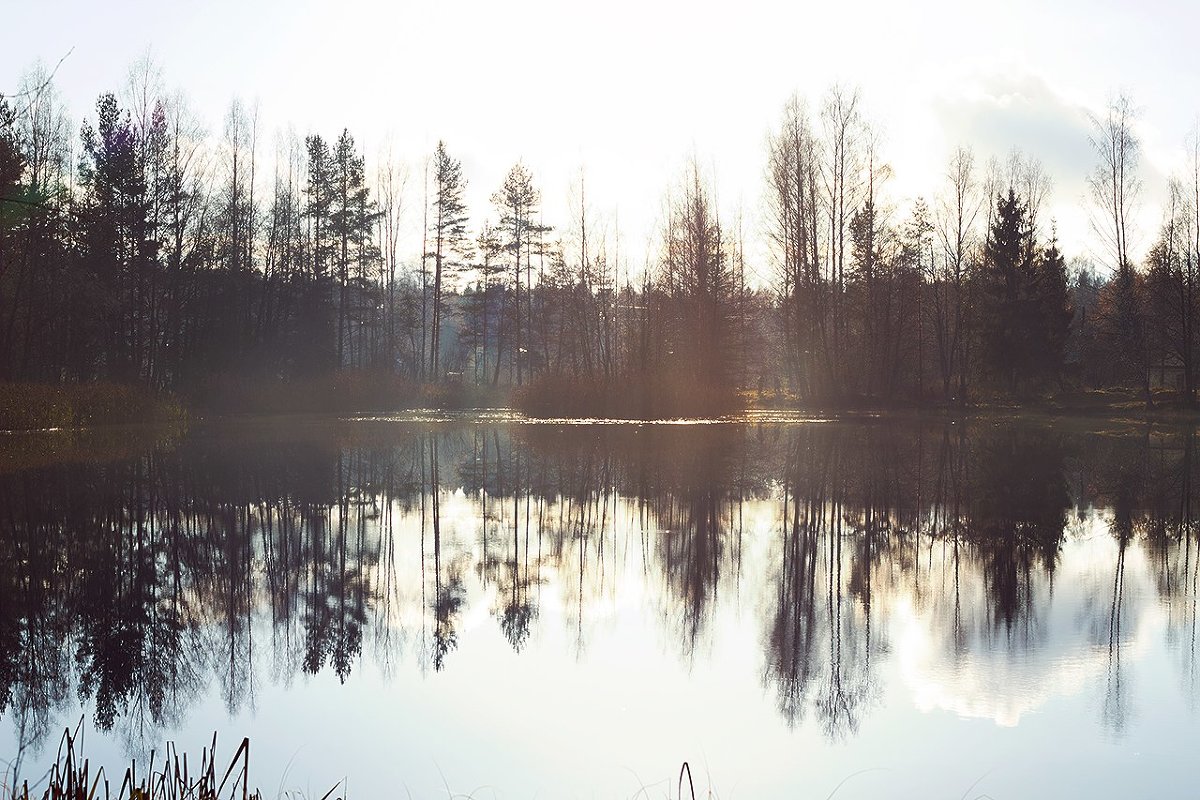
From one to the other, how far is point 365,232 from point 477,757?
5212 centimetres

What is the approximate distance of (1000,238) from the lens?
4659cm

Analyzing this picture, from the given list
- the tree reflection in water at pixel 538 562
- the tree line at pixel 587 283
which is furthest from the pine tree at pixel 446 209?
the tree reflection in water at pixel 538 562

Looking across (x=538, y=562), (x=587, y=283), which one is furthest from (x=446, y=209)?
(x=538, y=562)

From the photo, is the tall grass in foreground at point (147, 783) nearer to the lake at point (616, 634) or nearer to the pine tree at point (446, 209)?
the lake at point (616, 634)

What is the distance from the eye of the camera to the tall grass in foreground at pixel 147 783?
3.38 metres

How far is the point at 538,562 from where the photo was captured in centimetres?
1038

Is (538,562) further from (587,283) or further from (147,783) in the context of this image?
(587,283)

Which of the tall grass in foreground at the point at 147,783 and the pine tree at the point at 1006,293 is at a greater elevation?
the pine tree at the point at 1006,293

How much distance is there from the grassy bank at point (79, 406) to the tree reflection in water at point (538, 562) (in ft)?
28.0

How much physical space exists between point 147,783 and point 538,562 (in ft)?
20.0

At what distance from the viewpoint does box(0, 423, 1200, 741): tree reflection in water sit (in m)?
6.60

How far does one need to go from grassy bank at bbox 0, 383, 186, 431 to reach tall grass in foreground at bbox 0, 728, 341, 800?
24484mm

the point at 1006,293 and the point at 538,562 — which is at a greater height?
the point at 1006,293

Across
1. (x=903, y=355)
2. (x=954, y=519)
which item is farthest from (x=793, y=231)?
(x=954, y=519)
